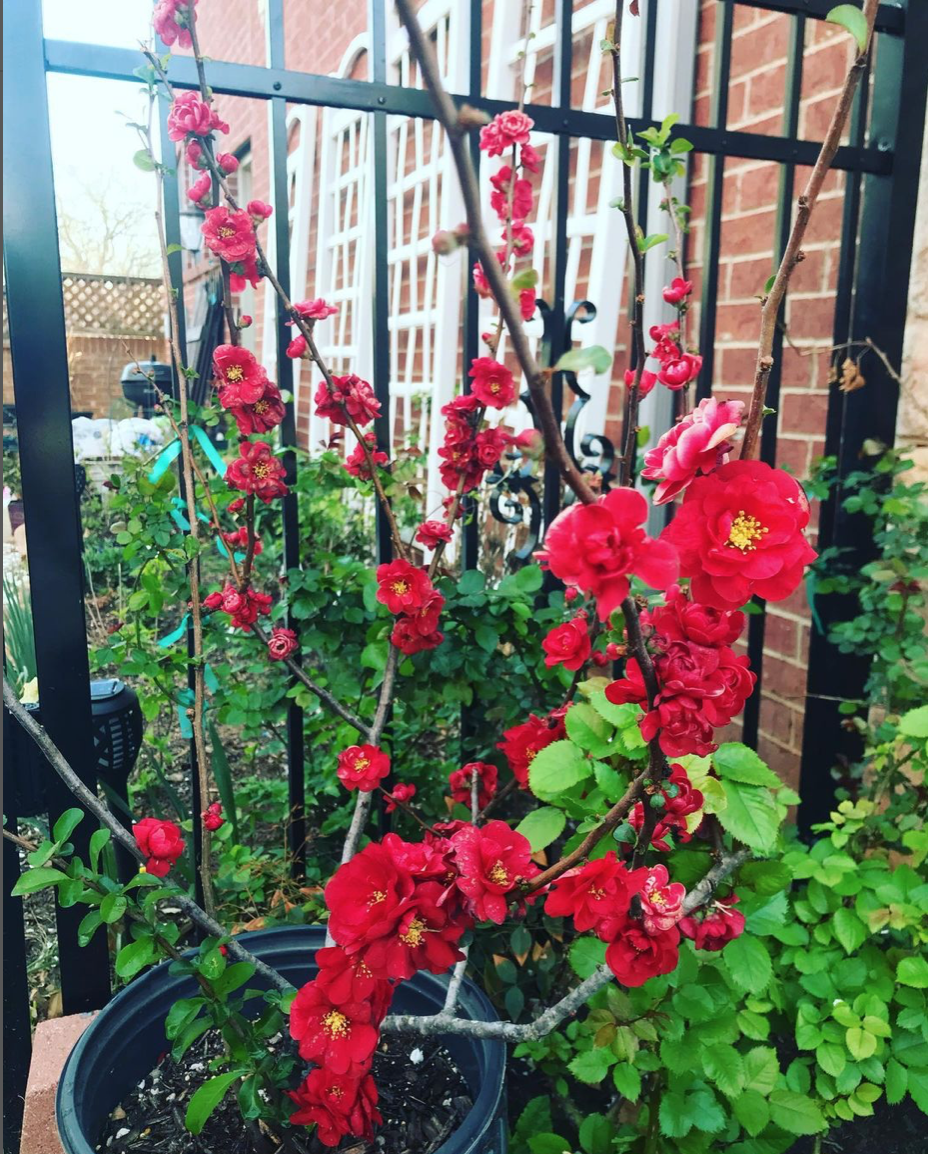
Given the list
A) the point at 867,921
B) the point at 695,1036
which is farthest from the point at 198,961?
the point at 867,921

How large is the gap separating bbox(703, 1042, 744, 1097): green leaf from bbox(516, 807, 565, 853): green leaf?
33cm

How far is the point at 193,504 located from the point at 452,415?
410mm

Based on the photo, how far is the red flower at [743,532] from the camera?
627 mm

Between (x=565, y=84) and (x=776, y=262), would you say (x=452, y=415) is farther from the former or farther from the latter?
(x=776, y=262)

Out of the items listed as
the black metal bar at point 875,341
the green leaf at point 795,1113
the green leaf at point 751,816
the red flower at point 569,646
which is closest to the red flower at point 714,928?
the green leaf at point 751,816

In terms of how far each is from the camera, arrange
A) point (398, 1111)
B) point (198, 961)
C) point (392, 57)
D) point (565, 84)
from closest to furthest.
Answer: point (198, 961)
point (398, 1111)
point (565, 84)
point (392, 57)

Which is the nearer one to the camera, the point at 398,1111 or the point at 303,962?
the point at 398,1111

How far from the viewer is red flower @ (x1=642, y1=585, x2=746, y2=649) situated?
72cm

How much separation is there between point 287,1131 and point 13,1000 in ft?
1.84

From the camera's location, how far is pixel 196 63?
126 cm

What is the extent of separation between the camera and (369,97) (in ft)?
4.57

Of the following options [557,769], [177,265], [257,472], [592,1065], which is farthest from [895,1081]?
[177,265]

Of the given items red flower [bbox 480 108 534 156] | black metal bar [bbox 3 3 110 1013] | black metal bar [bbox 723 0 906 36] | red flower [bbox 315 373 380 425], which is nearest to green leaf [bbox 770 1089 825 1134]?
black metal bar [bbox 3 3 110 1013]

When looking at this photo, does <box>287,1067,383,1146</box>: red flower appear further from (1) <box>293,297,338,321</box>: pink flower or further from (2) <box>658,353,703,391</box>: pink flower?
(1) <box>293,297,338,321</box>: pink flower
